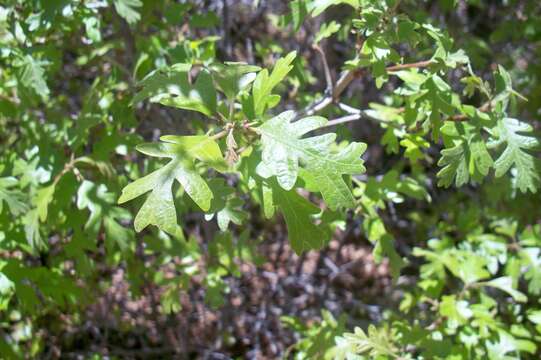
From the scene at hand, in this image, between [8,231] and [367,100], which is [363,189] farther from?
[367,100]

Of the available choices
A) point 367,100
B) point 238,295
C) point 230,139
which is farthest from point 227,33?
point 230,139

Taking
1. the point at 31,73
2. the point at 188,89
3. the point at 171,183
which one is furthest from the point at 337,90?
the point at 31,73

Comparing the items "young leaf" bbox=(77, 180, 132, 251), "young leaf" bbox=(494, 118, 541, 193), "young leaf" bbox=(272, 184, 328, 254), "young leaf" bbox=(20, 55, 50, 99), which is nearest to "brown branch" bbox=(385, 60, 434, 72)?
"young leaf" bbox=(494, 118, 541, 193)

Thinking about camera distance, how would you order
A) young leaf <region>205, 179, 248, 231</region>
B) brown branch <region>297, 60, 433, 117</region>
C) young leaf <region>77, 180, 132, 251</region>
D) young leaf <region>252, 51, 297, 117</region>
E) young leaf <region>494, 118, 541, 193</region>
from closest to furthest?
young leaf <region>252, 51, 297, 117</region> < young leaf <region>205, 179, 248, 231</region> < young leaf <region>494, 118, 541, 193</region> < brown branch <region>297, 60, 433, 117</region> < young leaf <region>77, 180, 132, 251</region>

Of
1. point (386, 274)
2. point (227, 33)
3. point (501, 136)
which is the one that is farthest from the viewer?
point (386, 274)

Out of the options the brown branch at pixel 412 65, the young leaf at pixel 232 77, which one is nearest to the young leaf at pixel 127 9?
the young leaf at pixel 232 77

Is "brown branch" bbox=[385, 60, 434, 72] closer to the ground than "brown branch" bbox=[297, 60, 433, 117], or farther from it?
farther from it

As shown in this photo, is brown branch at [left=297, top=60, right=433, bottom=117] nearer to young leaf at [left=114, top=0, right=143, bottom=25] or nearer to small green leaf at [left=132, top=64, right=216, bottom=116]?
small green leaf at [left=132, top=64, right=216, bottom=116]
